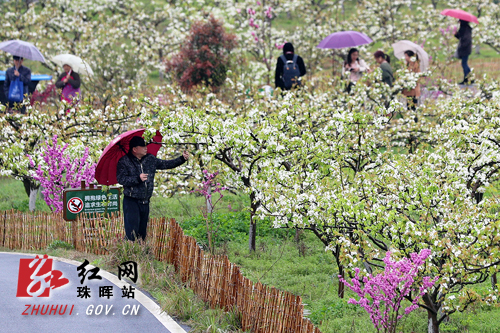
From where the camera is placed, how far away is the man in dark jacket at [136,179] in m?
9.01

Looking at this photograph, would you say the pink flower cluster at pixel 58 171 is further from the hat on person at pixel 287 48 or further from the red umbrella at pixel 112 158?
the hat on person at pixel 287 48

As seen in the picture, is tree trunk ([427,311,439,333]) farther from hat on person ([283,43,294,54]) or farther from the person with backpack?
hat on person ([283,43,294,54])

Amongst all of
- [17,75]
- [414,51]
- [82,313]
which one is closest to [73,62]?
[17,75]

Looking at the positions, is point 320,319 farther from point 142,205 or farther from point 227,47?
point 227,47

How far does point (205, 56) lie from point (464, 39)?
863 cm

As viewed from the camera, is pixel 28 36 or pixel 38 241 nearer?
pixel 38 241

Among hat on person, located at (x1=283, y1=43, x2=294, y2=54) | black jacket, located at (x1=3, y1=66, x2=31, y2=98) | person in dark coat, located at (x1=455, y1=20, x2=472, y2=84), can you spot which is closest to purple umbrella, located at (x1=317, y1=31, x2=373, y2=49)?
hat on person, located at (x1=283, y1=43, x2=294, y2=54)

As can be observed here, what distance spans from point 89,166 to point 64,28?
20.0m

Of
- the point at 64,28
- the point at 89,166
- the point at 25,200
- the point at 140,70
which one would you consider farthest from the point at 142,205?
the point at 64,28

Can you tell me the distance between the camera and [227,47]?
1984 cm

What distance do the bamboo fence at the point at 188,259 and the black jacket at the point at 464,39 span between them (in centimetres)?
1352

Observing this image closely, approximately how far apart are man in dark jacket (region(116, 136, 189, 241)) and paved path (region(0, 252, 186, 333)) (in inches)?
37.4

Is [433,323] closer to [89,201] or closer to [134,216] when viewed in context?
[134,216]

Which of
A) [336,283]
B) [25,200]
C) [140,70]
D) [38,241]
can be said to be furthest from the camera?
[140,70]
